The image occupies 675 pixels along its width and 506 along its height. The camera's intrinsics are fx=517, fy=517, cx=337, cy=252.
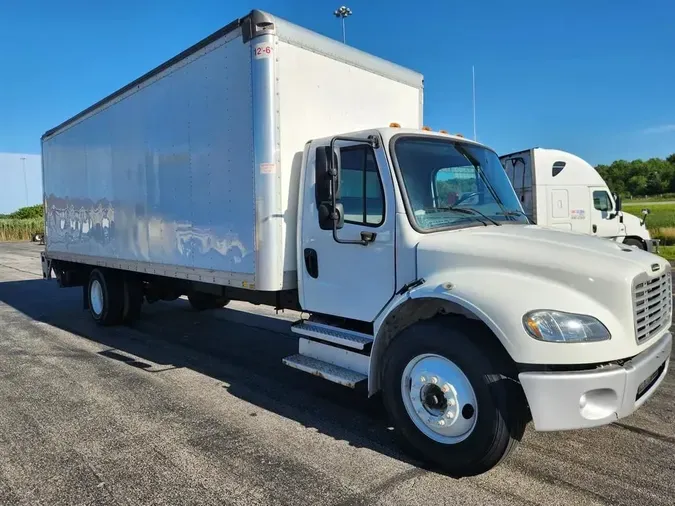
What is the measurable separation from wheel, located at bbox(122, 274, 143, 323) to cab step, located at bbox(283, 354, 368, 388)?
4.87 m

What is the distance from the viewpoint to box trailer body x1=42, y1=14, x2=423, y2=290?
15.5 feet

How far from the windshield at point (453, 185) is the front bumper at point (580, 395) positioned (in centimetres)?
144

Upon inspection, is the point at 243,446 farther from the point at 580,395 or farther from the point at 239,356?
the point at 239,356

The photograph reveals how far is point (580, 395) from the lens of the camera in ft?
9.95

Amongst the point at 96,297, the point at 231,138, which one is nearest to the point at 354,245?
the point at 231,138

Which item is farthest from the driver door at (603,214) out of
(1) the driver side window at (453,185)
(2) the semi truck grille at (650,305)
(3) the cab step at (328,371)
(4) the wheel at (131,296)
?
(3) the cab step at (328,371)

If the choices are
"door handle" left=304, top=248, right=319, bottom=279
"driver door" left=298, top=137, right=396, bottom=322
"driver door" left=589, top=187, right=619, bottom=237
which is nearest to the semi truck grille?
"driver door" left=298, top=137, right=396, bottom=322

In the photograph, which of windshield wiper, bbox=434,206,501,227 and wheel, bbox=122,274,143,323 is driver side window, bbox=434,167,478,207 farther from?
wheel, bbox=122,274,143,323

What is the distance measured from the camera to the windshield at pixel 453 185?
410cm

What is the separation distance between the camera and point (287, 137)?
4770 millimetres

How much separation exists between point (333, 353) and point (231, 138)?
233 cm

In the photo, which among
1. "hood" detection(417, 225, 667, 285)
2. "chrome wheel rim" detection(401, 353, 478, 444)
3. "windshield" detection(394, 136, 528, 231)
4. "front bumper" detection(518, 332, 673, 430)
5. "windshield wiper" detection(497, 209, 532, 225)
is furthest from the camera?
"windshield wiper" detection(497, 209, 532, 225)

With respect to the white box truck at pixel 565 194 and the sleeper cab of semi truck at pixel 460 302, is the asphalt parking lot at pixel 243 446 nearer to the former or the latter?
the sleeper cab of semi truck at pixel 460 302

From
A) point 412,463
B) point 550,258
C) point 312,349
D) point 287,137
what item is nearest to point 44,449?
point 312,349
